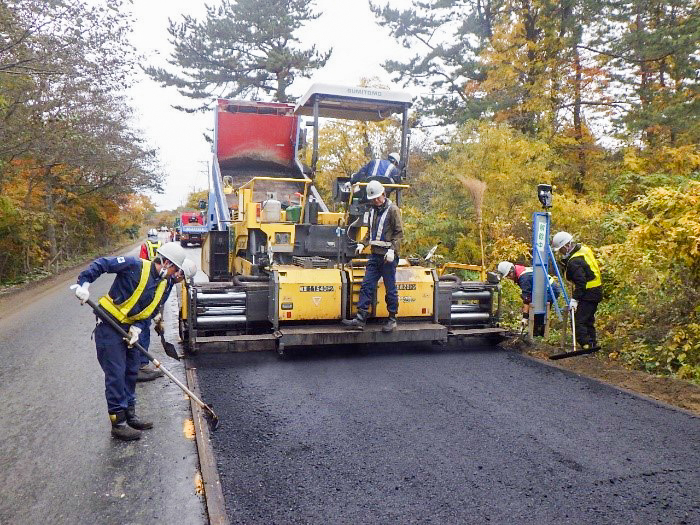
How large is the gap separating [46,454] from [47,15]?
7.78m

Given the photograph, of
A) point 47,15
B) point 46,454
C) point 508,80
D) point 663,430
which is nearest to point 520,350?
point 663,430

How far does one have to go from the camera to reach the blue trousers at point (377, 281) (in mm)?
5781

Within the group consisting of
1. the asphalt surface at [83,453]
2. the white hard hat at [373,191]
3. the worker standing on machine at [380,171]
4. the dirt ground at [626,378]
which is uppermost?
the worker standing on machine at [380,171]

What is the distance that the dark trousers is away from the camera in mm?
5871

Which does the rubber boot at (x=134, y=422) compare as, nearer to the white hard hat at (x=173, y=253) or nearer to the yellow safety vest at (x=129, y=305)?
the yellow safety vest at (x=129, y=305)

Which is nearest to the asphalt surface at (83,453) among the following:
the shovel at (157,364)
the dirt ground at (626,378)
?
the shovel at (157,364)

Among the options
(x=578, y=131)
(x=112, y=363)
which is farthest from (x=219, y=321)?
(x=578, y=131)

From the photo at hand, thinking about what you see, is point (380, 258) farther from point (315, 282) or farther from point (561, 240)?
point (561, 240)

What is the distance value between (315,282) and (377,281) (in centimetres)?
66

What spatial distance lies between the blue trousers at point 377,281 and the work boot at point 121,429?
2625 millimetres

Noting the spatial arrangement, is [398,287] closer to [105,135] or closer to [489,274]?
[489,274]

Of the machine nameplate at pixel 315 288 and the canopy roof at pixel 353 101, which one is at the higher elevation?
the canopy roof at pixel 353 101

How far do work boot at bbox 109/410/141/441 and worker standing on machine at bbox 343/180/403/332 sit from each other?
258 centimetres

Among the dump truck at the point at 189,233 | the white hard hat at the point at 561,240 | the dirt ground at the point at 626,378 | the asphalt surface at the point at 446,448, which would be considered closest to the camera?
the asphalt surface at the point at 446,448
